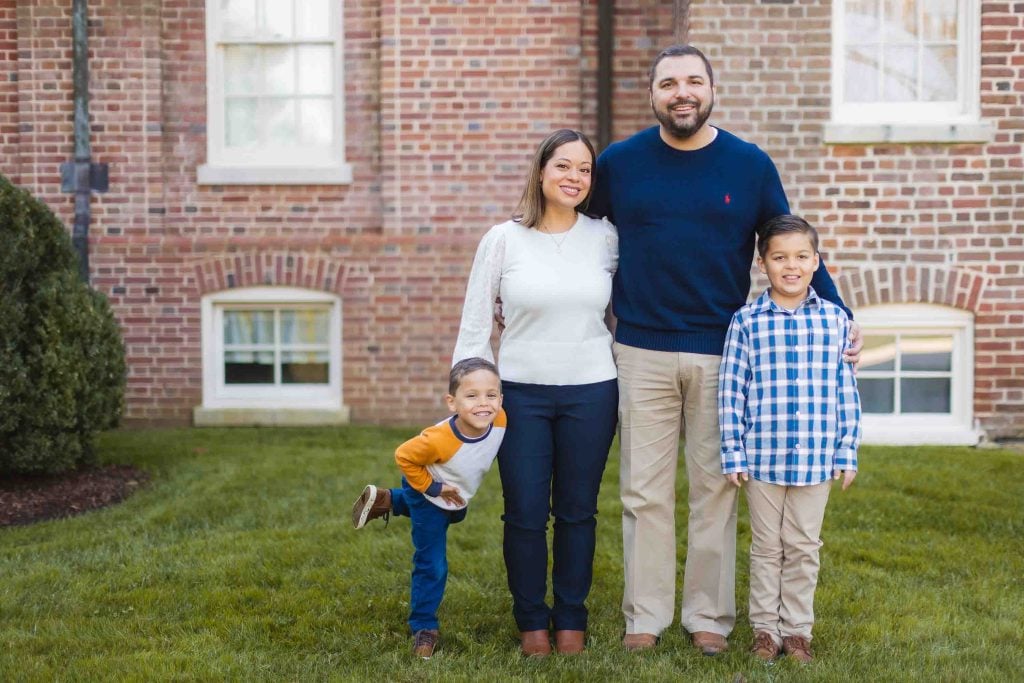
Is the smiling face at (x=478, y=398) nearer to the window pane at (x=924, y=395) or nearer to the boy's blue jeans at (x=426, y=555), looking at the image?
the boy's blue jeans at (x=426, y=555)

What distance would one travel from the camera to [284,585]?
4.23 metres

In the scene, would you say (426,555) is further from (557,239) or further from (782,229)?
(782,229)

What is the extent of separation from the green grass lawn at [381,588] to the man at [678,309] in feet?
0.84

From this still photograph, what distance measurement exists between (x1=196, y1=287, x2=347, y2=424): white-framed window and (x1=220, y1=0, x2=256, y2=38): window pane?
6.36 ft

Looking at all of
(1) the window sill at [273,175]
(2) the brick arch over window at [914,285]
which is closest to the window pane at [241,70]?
(1) the window sill at [273,175]

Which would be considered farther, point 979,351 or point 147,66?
point 147,66

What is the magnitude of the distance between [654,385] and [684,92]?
96 cm

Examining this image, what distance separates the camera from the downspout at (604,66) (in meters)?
7.57

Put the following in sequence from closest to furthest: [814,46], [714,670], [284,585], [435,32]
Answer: [714,670]
[284,585]
[814,46]
[435,32]

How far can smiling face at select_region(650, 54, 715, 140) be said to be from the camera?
3359 millimetres

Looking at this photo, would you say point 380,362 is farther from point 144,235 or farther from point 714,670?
point 714,670

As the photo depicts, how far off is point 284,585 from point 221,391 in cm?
401

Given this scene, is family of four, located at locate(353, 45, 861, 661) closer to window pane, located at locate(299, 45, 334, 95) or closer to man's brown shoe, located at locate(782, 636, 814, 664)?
man's brown shoe, located at locate(782, 636, 814, 664)

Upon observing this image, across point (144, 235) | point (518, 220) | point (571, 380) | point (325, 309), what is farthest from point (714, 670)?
point (144, 235)
